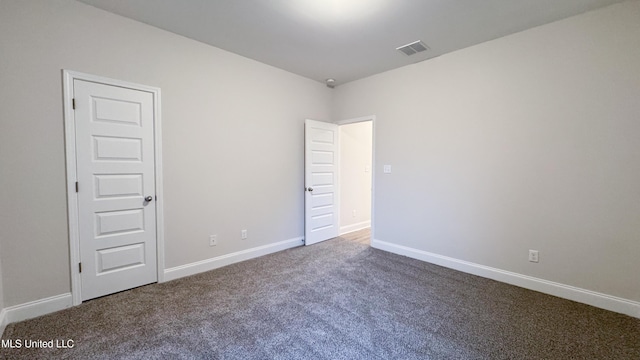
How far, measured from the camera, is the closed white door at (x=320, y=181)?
4176 millimetres

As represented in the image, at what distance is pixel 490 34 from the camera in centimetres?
279

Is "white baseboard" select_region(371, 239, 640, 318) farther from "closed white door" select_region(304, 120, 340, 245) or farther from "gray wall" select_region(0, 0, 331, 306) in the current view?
"gray wall" select_region(0, 0, 331, 306)

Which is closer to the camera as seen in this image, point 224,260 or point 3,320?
point 3,320

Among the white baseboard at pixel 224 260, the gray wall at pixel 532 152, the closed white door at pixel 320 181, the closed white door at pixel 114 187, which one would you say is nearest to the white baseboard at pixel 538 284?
the gray wall at pixel 532 152

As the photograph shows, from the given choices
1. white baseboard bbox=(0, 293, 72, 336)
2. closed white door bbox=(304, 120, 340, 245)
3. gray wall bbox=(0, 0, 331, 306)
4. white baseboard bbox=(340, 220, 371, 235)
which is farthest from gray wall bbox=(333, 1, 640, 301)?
white baseboard bbox=(0, 293, 72, 336)

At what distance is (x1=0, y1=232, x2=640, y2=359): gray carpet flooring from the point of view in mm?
1783

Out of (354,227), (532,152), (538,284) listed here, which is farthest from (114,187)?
(538,284)

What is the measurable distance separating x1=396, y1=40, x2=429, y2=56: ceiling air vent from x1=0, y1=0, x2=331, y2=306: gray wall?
1622 mm

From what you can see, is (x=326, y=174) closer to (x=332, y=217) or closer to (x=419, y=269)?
(x=332, y=217)

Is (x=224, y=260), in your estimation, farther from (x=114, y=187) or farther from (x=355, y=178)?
(x=355, y=178)

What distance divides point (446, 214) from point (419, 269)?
0.78m

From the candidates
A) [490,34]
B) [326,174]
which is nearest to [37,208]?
[326,174]

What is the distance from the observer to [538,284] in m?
2.69

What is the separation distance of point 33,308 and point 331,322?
2494mm
